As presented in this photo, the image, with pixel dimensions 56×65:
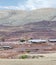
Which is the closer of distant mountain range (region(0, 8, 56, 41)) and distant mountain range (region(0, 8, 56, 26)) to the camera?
distant mountain range (region(0, 8, 56, 41))

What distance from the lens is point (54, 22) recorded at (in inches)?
5074

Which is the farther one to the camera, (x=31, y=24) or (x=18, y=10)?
(x=18, y=10)

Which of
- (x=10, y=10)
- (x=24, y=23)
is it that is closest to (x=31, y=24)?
(x=24, y=23)

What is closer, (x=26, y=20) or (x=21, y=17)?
(x=26, y=20)

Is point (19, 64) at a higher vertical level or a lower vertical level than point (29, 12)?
lower

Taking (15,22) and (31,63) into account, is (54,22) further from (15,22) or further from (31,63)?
(31,63)

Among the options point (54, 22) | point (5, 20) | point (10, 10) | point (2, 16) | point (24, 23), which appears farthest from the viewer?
point (10, 10)

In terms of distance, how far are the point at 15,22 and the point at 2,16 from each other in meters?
18.6

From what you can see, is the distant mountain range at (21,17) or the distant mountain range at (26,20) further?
the distant mountain range at (21,17)

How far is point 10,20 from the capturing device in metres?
149

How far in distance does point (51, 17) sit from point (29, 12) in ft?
93.2

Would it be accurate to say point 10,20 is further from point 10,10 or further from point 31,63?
point 31,63

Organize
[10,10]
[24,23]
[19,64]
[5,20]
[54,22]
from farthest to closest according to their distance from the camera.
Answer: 1. [10,10]
2. [5,20]
3. [24,23]
4. [54,22]
5. [19,64]

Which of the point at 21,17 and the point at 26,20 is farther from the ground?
the point at 21,17
